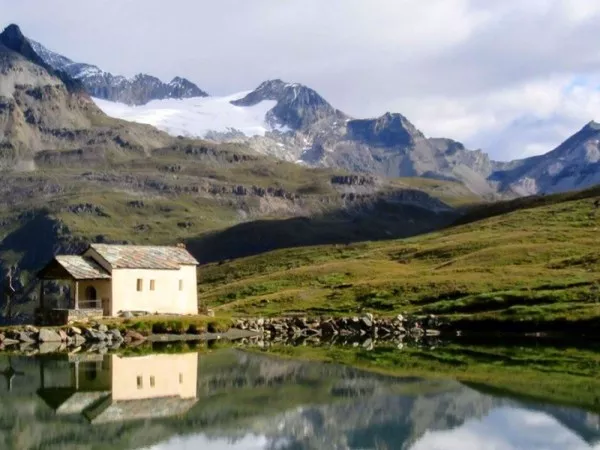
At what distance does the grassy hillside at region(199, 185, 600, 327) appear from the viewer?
88.2 metres

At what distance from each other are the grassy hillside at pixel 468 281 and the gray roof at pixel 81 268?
22548mm

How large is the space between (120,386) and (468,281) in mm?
58705

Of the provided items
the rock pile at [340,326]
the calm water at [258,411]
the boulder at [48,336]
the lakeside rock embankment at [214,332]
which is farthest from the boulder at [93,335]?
the calm water at [258,411]

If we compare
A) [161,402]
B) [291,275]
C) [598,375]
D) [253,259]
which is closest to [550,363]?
[598,375]

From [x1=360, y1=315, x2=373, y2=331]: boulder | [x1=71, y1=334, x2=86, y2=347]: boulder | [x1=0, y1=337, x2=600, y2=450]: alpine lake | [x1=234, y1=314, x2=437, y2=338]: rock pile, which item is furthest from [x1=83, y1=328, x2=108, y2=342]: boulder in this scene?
[x1=360, y1=315, x2=373, y2=331]: boulder

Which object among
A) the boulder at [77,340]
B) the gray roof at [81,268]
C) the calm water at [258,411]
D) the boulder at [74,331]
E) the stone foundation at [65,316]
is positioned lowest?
the calm water at [258,411]

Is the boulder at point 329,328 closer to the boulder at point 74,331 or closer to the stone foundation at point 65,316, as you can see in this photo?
the stone foundation at point 65,316

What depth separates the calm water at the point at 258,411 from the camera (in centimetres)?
3678

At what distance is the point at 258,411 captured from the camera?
44.0 m

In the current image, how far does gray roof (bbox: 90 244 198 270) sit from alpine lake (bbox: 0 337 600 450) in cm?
1576

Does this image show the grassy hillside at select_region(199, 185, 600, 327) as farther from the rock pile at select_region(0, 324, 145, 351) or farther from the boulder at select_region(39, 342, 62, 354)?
the boulder at select_region(39, 342, 62, 354)

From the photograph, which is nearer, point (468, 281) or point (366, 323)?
point (366, 323)

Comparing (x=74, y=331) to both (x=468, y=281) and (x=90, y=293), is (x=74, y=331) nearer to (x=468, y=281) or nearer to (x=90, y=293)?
(x=90, y=293)

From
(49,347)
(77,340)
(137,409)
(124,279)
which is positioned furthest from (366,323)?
(137,409)
